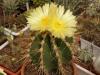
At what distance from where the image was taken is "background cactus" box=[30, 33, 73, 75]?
925mm

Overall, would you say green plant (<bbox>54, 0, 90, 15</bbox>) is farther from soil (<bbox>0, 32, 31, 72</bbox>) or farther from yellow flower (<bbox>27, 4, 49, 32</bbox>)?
yellow flower (<bbox>27, 4, 49, 32</bbox>)

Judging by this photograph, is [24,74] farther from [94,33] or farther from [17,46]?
[94,33]

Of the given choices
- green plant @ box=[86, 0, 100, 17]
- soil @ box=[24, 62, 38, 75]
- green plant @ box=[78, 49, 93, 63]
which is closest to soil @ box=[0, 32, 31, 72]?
soil @ box=[24, 62, 38, 75]

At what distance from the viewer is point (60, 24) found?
0.92 meters

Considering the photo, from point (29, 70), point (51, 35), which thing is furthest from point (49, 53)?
point (29, 70)

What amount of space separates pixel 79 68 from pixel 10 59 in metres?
0.37

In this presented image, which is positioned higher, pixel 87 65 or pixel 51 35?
pixel 51 35

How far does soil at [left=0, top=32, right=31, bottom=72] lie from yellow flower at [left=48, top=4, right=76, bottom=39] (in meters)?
0.38

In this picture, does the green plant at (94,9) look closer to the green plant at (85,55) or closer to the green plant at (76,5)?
the green plant at (76,5)

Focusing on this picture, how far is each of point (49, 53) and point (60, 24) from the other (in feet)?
0.39

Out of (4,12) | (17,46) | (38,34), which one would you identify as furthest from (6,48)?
(38,34)

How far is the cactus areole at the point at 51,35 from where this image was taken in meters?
0.92

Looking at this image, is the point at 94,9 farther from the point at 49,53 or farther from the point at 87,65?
the point at 49,53

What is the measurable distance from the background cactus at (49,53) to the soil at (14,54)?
1.05ft
